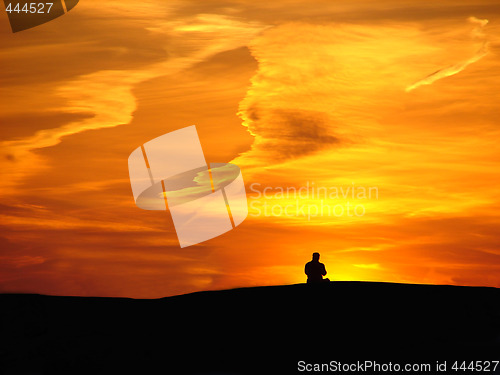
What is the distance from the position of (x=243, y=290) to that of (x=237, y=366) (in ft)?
20.9

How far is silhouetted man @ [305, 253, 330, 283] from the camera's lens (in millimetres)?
21484

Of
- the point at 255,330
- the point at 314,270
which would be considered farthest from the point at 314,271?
the point at 255,330

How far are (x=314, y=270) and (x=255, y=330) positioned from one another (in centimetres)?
286

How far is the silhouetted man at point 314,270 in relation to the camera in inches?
846

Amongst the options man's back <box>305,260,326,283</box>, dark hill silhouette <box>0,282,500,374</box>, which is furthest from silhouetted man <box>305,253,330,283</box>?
dark hill silhouette <box>0,282,500,374</box>

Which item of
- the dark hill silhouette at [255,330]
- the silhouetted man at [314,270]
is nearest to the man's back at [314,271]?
the silhouetted man at [314,270]

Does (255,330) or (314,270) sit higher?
(314,270)

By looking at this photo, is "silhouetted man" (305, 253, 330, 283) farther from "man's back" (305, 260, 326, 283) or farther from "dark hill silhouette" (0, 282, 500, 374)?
"dark hill silhouette" (0, 282, 500, 374)

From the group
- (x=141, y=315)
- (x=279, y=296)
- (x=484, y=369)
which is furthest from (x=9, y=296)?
(x=484, y=369)

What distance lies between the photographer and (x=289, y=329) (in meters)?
19.4

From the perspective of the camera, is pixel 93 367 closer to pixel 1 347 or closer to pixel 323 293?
pixel 1 347

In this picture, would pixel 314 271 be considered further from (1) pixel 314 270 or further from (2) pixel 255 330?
(2) pixel 255 330

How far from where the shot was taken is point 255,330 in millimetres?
19531

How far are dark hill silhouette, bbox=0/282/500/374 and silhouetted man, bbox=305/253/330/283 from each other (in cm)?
23
